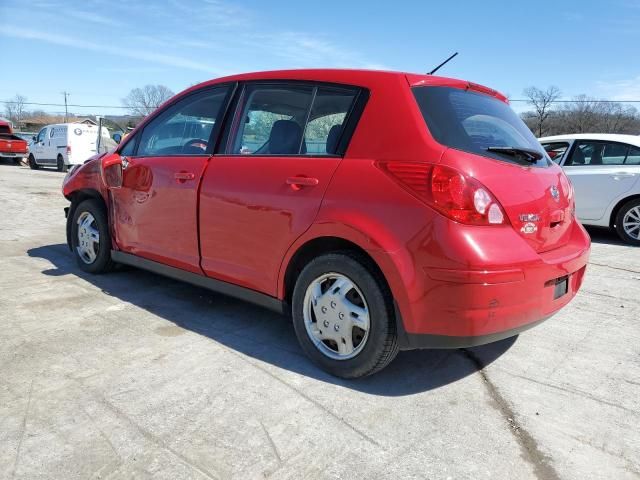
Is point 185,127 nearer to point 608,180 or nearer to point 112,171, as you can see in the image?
point 112,171

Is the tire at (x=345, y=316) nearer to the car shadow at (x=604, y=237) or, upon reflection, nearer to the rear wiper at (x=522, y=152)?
the rear wiper at (x=522, y=152)

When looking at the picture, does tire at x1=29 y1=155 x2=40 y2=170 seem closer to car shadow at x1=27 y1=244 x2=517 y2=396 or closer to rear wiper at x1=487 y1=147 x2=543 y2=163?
car shadow at x1=27 y1=244 x2=517 y2=396

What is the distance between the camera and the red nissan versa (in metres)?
2.53

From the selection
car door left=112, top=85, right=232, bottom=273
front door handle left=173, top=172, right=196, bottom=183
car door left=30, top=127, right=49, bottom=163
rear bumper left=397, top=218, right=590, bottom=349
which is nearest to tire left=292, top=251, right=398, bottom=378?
rear bumper left=397, top=218, right=590, bottom=349

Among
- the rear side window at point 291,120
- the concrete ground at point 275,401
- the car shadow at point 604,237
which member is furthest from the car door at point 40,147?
the rear side window at point 291,120

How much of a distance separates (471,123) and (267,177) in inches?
48.8

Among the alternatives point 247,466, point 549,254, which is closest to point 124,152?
point 247,466

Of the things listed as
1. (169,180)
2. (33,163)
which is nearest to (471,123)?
(169,180)

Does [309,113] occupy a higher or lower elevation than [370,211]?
higher

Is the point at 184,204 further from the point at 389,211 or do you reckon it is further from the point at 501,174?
the point at 501,174

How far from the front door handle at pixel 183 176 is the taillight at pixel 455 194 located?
1.77 metres

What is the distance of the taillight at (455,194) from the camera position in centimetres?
251

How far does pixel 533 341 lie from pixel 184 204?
267 centimetres

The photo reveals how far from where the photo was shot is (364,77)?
9.92 ft
